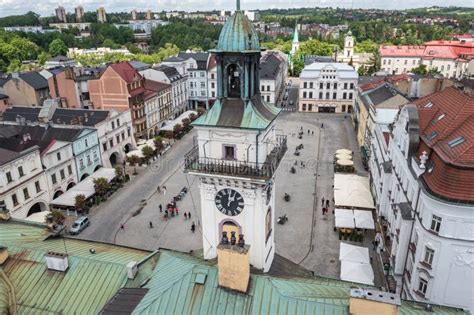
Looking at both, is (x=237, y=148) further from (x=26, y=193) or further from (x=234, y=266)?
(x=26, y=193)

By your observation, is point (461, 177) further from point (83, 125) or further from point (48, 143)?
point (83, 125)

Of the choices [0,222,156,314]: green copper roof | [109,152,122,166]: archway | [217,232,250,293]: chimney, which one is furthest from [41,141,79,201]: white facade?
[217,232,250,293]: chimney

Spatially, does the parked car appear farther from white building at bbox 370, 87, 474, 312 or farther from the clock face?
white building at bbox 370, 87, 474, 312

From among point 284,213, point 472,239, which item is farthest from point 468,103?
point 284,213

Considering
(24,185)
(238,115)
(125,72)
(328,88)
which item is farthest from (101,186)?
(328,88)

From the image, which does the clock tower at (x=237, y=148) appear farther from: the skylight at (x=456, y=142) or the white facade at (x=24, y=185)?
the white facade at (x=24, y=185)

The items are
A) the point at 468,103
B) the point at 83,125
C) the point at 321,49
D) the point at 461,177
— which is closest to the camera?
the point at 461,177
